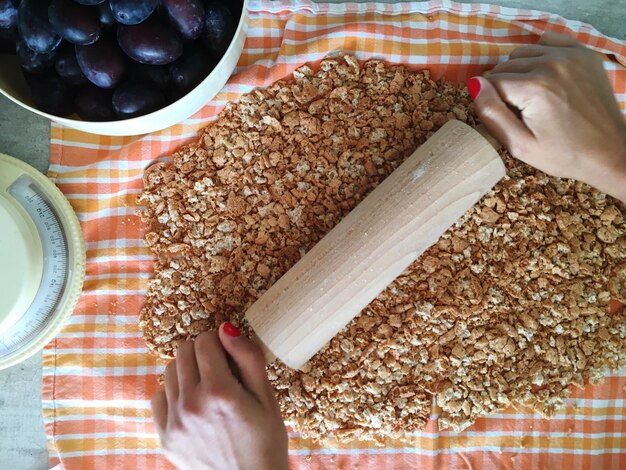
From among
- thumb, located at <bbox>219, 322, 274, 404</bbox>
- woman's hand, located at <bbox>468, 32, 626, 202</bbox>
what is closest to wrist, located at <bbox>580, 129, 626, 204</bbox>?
woman's hand, located at <bbox>468, 32, 626, 202</bbox>

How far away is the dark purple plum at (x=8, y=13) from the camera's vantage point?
842 millimetres

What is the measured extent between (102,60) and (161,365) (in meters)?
0.52

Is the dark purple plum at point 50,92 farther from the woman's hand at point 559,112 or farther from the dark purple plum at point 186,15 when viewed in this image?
the woman's hand at point 559,112

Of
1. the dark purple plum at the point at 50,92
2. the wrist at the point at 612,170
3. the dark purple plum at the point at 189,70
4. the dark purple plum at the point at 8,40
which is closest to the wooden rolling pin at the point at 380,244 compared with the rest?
the wrist at the point at 612,170

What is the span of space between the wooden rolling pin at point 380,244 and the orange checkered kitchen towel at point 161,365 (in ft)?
0.72

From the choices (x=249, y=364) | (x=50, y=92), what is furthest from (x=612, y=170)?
(x=50, y=92)

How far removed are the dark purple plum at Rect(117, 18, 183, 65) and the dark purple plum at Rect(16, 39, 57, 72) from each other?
11cm

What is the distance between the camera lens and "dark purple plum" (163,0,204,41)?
839 millimetres

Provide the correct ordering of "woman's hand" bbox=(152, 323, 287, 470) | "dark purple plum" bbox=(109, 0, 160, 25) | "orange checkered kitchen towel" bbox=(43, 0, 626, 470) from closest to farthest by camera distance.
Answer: "dark purple plum" bbox=(109, 0, 160, 25), "woman's hand" bbox=(152, 323, 287, 470), "orange checkered kitchen towel" bbox=(43, 0, 626, 470)

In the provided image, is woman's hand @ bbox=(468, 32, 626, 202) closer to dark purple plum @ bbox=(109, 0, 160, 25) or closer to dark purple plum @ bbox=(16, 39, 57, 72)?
dark purple plum @ bbox=(109, 0, 160, 25)

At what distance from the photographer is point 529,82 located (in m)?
0.94

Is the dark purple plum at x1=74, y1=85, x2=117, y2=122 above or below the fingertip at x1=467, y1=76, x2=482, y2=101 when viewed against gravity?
below

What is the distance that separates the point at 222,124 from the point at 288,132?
0.38 feet

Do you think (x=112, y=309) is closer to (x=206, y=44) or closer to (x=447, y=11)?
(x=206, y=44)
